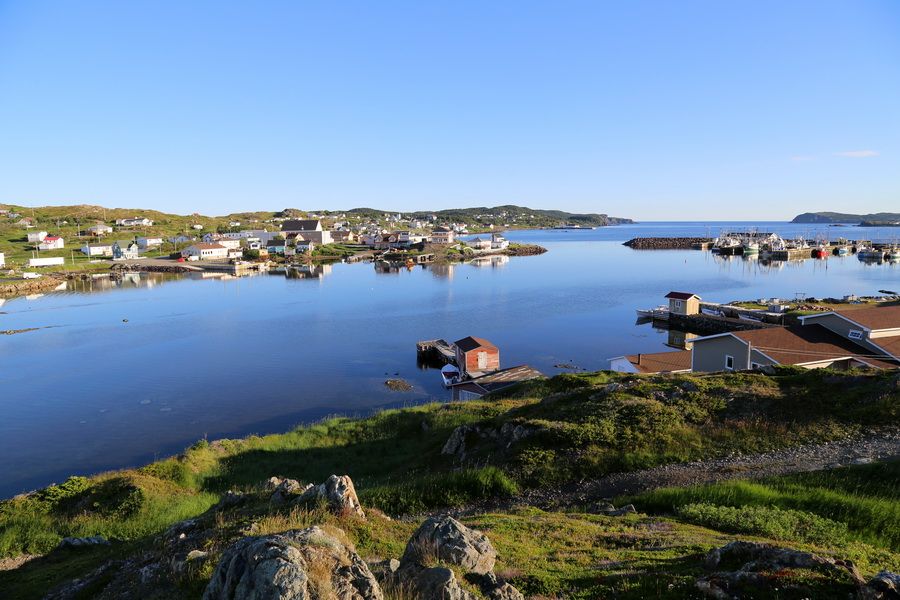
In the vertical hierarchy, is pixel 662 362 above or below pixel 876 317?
below

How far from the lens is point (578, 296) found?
71.6 metres

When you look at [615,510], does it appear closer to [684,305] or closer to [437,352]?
[437,352]

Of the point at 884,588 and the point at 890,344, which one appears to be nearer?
the point at 884,588

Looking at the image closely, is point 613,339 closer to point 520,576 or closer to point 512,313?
point 512,313

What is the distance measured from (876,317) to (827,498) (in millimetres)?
24426

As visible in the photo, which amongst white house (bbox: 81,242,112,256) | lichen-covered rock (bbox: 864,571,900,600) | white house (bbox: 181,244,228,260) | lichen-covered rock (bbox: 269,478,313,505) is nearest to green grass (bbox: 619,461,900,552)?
lichen-covered rock (bbox: 864,571,900,600)

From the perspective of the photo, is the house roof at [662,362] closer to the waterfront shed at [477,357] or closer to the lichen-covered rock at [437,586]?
the waterfront shed at [477,357]

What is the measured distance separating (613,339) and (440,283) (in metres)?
44.2

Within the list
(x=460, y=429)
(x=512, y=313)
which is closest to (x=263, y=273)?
(x=512, y=313)

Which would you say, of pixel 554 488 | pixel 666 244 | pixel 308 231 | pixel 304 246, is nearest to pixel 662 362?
pixel 554 488

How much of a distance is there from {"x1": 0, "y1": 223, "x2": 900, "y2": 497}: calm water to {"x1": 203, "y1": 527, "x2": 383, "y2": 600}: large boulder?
23749 mm

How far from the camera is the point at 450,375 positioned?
117ft

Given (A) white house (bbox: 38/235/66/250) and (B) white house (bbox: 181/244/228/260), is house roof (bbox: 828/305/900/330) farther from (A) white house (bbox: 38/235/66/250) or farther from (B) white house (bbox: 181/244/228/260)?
(A) white house (bbox: 38/235/66/250)

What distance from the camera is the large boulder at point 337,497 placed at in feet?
25.6
